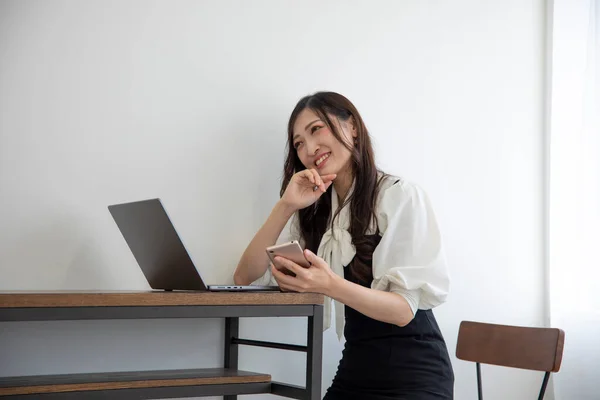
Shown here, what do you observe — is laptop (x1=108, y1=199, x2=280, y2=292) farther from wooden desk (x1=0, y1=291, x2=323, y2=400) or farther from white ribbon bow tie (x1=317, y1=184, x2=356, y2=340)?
white ribbon bow tie (x1=317, y1=184, x2=356, y2=340)

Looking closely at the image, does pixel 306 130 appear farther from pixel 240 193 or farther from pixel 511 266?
pixel 511 266

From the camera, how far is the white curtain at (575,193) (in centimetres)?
280

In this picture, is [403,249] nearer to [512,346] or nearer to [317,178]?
[317,178]

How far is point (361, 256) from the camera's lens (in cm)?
207

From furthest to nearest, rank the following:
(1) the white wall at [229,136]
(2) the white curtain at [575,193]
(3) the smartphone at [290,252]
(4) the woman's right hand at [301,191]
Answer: (2) the white curtain at [575,193] < (4) the woman's right hand at [301,191] < (1) the white wall at [229,136] < (3) the smartphone at [290,252]

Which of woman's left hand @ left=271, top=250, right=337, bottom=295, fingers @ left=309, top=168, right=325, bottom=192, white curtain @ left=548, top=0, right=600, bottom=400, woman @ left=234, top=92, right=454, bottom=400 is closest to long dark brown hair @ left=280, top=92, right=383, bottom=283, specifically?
woman @ left=234, top=92, right=454, bottom=400

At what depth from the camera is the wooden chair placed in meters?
2.27

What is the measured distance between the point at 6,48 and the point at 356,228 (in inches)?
44.5

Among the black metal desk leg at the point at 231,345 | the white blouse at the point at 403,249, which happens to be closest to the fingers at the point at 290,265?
the white blouse at the point at 403,249

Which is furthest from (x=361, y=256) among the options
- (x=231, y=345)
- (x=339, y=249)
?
(x=231, y=345)

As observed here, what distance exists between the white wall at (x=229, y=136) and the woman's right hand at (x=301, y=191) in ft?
0.83

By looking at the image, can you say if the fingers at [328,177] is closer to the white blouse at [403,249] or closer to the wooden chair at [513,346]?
the white blouse at [403,249]

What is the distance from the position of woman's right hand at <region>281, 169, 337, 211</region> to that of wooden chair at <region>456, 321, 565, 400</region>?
793mm

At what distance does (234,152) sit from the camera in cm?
232
